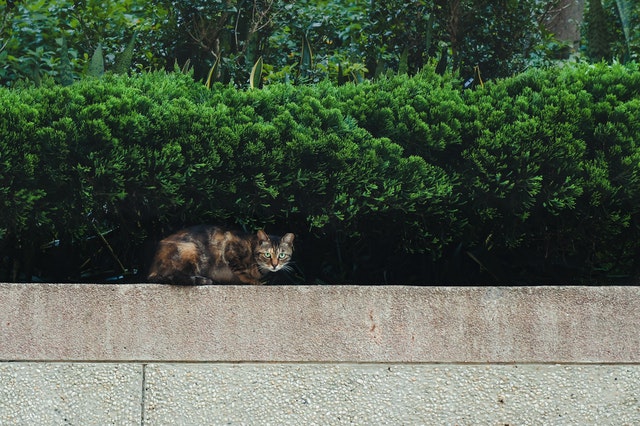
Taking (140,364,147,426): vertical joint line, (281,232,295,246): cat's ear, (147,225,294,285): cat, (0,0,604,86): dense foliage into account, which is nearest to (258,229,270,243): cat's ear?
(147,225,294,285): cat

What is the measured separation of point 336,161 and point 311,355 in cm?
114

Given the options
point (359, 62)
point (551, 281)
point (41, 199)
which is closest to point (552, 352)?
point (551, 281)

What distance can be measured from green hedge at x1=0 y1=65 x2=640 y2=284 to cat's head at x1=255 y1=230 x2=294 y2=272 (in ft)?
0.48

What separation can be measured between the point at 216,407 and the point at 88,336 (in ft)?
2.79

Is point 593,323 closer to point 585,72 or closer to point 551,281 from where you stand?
point 551,281

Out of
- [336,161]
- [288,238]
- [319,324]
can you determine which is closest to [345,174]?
[336,161]

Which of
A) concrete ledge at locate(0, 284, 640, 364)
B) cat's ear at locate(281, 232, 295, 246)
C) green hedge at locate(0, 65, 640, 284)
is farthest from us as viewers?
cat's ear at locate(281, 232, 295, 246)

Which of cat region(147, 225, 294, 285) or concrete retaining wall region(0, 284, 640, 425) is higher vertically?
cat region(147, 225, 294, 285)

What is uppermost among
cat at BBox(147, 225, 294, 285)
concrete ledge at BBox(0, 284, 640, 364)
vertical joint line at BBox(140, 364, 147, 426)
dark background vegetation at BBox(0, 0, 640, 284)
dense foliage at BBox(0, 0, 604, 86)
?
dense foliage at BBox(0, 0, 604, 86)

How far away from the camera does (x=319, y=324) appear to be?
5.41m

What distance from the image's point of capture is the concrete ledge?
5.36 meters

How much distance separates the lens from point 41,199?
17.4ft

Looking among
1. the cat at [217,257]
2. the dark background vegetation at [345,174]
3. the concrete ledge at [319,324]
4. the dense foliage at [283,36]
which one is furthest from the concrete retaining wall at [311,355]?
the dense foliage at [283,36]

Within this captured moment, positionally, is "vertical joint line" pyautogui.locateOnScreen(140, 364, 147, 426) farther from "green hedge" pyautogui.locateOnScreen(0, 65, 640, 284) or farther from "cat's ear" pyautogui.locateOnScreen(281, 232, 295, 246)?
"cat's ear" pyautogui.locateOnScreen(281, 232, 295, 246)
